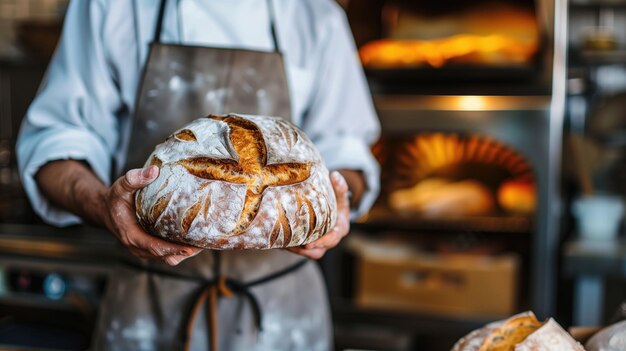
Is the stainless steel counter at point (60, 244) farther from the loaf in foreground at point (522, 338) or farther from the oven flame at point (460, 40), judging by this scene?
the loaf in foreground at point (522, 338)

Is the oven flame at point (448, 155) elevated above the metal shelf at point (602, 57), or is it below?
below

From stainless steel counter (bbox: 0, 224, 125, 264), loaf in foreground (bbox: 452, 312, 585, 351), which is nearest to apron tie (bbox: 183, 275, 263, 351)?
loaf in foreground (bbox: 452, 312, 585, 351)

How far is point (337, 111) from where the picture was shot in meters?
1.60

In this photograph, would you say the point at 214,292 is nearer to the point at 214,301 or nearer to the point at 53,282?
the point at 214,301

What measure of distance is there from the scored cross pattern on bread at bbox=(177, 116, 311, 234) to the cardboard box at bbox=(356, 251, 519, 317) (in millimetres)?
1587

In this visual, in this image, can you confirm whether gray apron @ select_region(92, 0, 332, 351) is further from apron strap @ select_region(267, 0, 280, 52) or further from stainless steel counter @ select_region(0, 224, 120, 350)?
stainless steel counter @ select_region(0, 224, 120, 350)

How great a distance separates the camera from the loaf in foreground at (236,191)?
1.04 metres

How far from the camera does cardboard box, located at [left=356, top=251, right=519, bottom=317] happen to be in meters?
2.54

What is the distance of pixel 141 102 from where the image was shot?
142 centimetres

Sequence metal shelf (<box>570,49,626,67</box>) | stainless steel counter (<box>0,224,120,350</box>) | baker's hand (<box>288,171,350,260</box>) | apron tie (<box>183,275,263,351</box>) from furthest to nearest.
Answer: metal shelf (<box>570,49,626,67</box>)
stainless steel counter (<box>0,224,120,350</box>)
apron tie (<box>183,275,263,351</box>)
baker's hand (<box>288,171,350,260</box>)

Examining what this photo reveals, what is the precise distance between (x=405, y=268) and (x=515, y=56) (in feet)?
2.77

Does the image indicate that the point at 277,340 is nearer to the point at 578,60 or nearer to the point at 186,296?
the point at 186,296

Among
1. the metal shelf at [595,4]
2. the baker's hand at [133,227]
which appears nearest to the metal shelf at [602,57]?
the metal shelf at [595,4]

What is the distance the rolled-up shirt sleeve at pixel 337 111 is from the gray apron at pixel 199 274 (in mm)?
154
